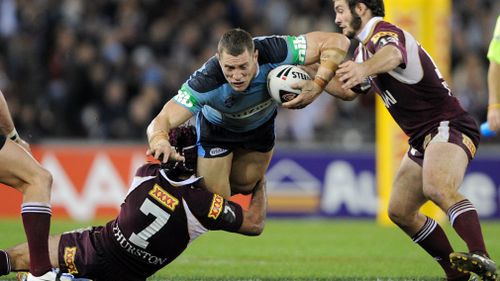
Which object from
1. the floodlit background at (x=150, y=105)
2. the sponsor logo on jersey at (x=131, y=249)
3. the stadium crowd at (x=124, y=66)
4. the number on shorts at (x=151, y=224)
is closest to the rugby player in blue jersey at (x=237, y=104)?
the number on shorts at (x=151, y=224)

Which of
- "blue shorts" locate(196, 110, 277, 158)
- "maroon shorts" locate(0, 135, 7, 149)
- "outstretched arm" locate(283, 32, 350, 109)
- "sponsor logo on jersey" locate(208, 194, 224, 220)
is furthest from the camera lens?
"blue shorts" locate(196, 110, 277, 158)

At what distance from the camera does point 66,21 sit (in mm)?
18391

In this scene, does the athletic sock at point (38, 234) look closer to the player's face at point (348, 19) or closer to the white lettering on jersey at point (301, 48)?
→ the white lettering on jersey at point (301, 48)

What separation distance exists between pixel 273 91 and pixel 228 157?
1.17m

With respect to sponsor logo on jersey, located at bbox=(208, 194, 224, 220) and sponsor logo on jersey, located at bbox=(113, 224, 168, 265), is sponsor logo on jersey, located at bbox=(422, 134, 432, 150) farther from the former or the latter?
sponsor logo on jersey, located at bbox=(113, 224, 168, 265)

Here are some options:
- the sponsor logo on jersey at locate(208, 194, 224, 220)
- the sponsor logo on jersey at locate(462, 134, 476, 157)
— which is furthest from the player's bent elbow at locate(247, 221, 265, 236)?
the sponsor logo on jersey at locate(462, 134, 476, 157)

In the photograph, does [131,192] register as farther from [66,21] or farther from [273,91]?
[66,21]

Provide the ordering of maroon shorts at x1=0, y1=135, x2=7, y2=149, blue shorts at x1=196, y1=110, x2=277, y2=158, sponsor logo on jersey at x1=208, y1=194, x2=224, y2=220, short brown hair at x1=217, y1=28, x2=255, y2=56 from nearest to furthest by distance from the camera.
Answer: sponsor logo on jersey at x1=208, y1=194, x2=224, y2=220 → maroon shorts at x1=0, y1=135, x2=7, y2=149 → short brown hair at x1=217, y1=28, x2=255, y2=56 → blue shorts at x1=196, y1=110, x2=277, y2=158

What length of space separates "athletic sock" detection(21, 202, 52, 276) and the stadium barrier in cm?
934

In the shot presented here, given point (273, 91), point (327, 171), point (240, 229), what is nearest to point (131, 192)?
point (240, 229)

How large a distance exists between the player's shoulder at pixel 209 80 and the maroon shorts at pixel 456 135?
5.45 feet

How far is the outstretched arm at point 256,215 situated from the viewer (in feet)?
23.5

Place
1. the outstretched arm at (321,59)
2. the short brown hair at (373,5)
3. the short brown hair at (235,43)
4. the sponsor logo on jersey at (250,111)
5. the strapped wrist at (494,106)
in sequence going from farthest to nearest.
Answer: the sponsor logo on jersey at (250,111) → the short brown hair at (373,5) → the strapped wrist at (494,106) → the outstretched arm at (321,59) → the short brown hair at (235,43)

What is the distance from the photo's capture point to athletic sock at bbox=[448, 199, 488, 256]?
23.6ft
